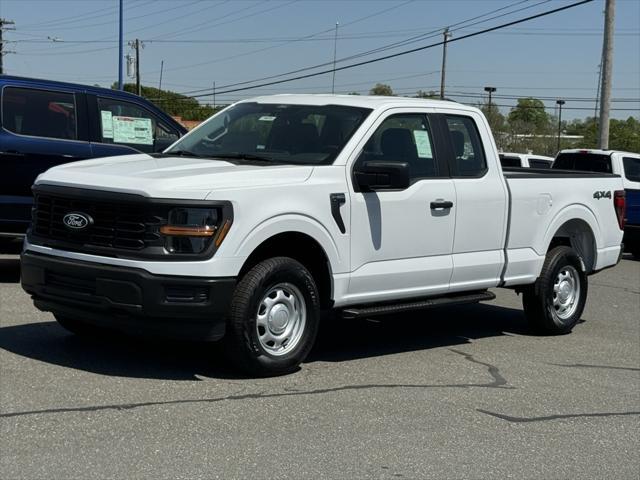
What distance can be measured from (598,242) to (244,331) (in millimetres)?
4730

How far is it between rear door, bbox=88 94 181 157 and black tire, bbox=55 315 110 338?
3572mm

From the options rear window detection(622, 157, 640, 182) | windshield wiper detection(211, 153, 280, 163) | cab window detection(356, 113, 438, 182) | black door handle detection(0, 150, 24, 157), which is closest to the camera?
windshield wiper detection(211, 153, 280, 163)

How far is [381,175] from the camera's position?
23.5 ft

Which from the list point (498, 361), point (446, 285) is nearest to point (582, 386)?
point (498, 361)

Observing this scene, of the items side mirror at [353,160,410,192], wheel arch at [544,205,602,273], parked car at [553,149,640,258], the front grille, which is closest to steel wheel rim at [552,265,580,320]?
wheel arch at [544,205,602,273]

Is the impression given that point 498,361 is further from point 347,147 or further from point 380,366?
point 347,147

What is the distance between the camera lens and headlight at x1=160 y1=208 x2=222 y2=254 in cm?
625

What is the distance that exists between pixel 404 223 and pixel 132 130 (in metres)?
4.78

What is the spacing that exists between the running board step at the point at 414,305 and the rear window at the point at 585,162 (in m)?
10.3

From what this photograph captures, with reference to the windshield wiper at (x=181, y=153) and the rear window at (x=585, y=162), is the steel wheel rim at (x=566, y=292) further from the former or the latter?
the rear window at (x=585, y=162)

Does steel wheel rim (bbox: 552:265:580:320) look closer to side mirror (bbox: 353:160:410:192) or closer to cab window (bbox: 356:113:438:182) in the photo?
cab window (bbox: 356:113:438:182)

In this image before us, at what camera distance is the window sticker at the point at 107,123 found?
1101 centimetres

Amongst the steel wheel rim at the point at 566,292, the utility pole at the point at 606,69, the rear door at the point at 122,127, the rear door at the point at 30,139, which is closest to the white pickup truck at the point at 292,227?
the steel wheel rim at the point at 566,292

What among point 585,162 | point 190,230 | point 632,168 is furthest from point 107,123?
point 632,168
